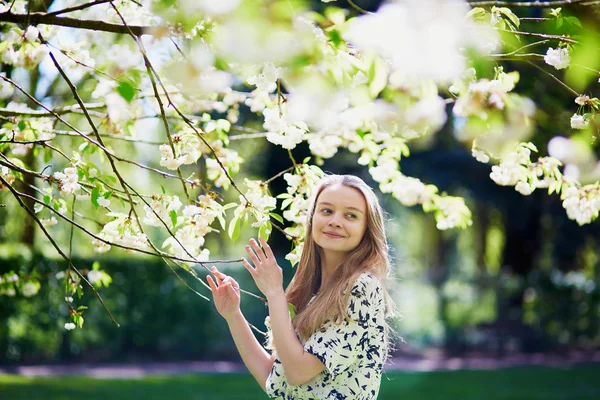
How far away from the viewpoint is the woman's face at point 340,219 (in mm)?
2529

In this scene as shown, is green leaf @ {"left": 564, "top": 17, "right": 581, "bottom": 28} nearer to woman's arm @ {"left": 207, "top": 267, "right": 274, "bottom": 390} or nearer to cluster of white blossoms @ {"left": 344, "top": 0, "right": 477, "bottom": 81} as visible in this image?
cluster of white blossoms @ {"left": 344, "top": 0, "right": 477, "bottom": 81}

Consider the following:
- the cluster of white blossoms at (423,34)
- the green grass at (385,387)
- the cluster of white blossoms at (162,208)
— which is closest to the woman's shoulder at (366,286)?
the cluster of white blossoms at (162,208)

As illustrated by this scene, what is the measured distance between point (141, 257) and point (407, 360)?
3993 mm

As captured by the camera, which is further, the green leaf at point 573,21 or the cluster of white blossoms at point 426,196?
the cluster of white blossoms at point 426,196

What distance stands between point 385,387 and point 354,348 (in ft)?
19.9

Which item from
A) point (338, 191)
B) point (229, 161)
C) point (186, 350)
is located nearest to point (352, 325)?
point (338, 191)

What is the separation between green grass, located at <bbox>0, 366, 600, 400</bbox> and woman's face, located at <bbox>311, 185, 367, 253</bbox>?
5062mm

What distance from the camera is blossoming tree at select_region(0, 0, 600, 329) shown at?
47.8 inches

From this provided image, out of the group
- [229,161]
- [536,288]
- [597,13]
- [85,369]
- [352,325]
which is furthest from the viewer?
[536,288]

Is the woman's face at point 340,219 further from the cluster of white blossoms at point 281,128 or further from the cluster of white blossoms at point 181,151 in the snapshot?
the cluster of white blossoms at point 181,151

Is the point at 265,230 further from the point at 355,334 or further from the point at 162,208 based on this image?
the point at 355,334

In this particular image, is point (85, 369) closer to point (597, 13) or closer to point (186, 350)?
point (186, 350)

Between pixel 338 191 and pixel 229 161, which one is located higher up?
pixel 229 161

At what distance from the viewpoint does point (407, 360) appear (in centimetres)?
1027
